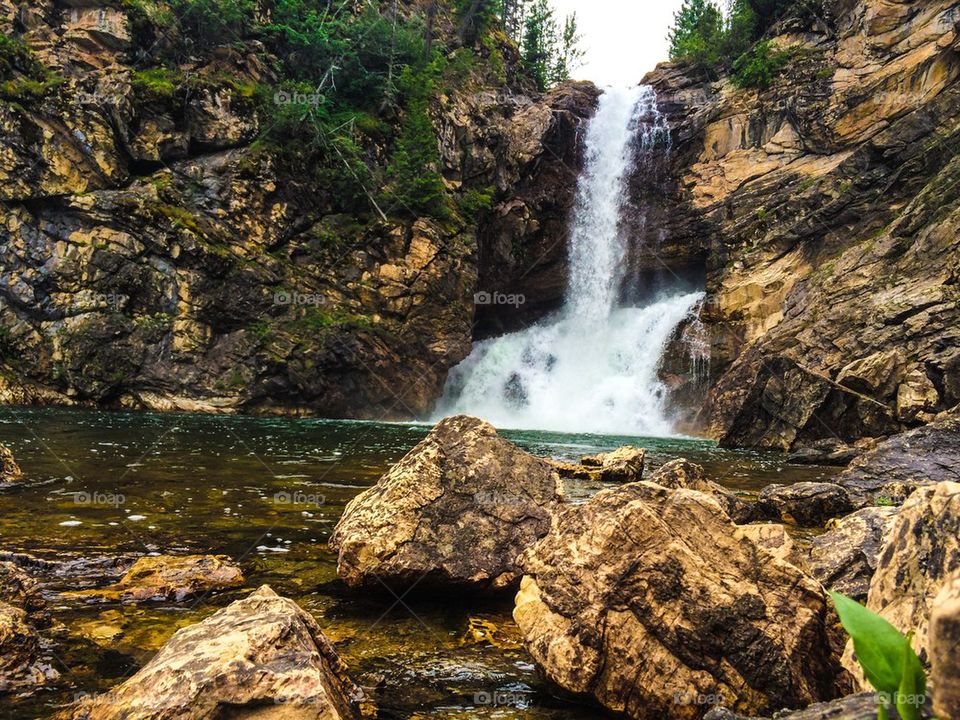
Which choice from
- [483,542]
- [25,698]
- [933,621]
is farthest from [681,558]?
[25,698]

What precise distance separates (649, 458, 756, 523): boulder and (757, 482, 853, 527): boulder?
47.9 inches

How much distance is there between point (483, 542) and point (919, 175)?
29119 millimetres

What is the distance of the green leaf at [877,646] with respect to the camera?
4.23 ft

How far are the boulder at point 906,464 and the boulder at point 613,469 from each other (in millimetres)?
3614

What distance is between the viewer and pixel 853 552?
4.46m

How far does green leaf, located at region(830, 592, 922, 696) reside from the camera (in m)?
1.29

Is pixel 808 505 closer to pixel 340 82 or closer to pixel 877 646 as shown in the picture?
pixel 877 646

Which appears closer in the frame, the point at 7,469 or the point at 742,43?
the point at 7,469

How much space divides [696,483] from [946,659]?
20.8 feet

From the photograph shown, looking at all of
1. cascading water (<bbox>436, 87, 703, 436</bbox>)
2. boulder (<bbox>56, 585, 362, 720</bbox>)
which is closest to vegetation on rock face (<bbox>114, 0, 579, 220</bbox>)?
cascading water (<bbox>436, 87, 703, 436</bbox>)

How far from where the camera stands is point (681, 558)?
375 cm

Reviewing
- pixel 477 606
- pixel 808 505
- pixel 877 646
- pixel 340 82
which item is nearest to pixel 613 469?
pixel 808 505

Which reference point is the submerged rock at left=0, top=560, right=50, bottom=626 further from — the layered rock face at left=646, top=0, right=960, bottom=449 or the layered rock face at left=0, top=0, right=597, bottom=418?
the layered rock face at left=0, top=0, right=597, bottom=418

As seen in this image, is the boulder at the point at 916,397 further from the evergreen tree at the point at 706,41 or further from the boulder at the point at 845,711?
the evergreen tree at the point at 706,41
